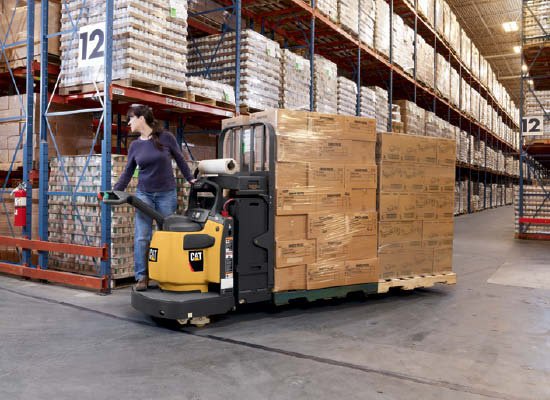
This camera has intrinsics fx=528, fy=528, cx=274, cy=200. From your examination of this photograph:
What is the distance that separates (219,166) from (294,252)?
1.08 meters

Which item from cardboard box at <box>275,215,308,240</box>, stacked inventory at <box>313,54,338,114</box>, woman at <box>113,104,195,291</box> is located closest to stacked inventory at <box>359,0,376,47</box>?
stacked inventory at <box>313,54,338,114</box>

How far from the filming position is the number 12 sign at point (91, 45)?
5895 millimetres

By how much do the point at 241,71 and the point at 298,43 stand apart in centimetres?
459

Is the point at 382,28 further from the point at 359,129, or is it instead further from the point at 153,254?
the point at 153,254

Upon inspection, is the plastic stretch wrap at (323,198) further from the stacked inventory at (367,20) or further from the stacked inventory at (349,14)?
the stacked inventory at (367,20)

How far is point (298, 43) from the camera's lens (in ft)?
40.6

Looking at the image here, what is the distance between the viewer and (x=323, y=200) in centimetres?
513

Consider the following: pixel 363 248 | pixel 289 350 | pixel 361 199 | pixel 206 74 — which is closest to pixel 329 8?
pixel 206 74

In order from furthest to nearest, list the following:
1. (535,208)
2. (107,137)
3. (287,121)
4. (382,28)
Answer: (382,28) < (535,208) < (107,137) < (287,121)

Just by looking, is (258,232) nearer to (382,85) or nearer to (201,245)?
(201,245)

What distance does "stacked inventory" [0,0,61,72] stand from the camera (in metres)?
6.88

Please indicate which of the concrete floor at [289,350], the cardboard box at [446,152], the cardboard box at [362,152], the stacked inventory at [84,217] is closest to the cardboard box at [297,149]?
the cardboard box at [362,152]

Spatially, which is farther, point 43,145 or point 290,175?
point 43,145

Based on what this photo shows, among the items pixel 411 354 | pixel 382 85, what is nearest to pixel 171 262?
pixel 411 354
